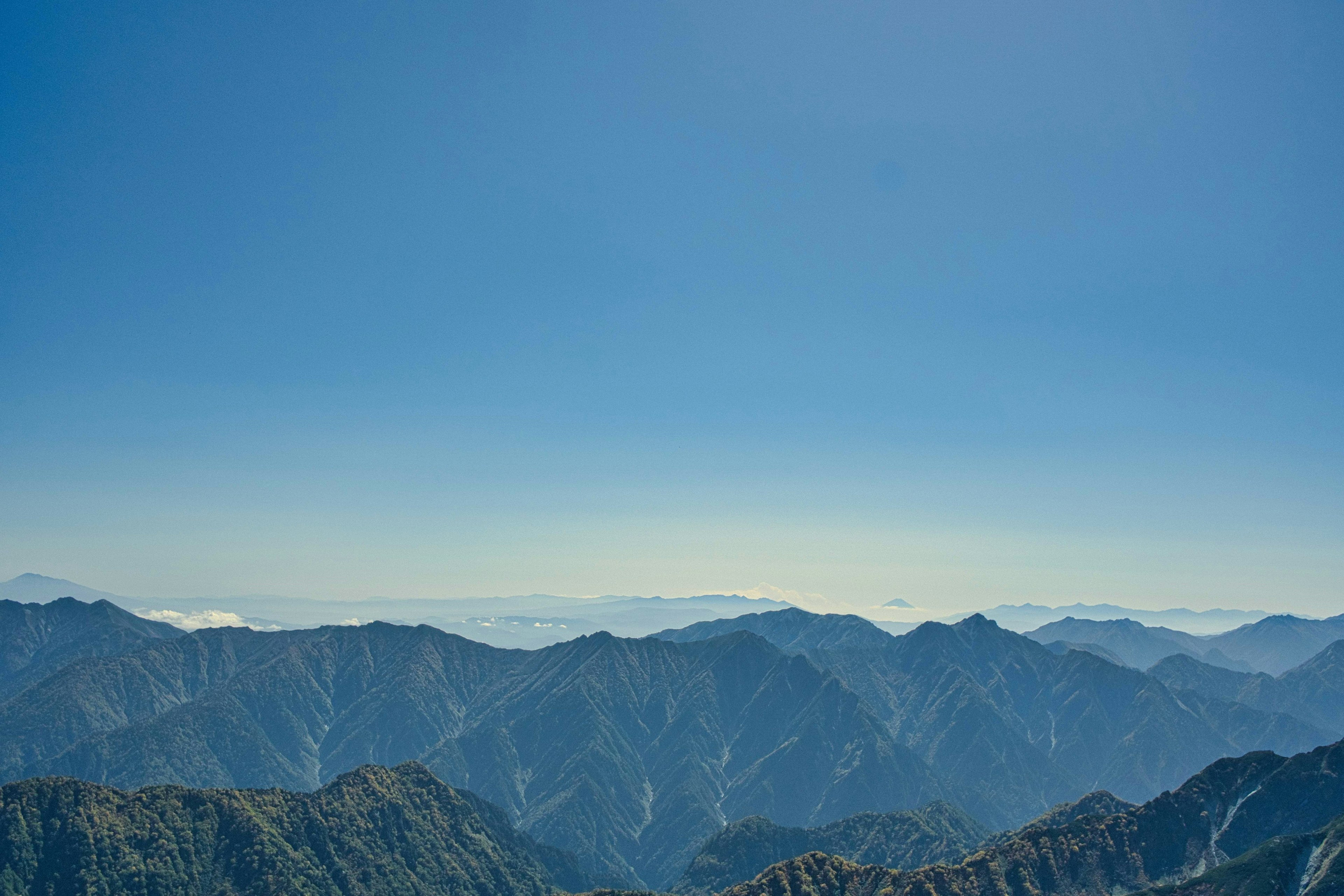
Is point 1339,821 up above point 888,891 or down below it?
above

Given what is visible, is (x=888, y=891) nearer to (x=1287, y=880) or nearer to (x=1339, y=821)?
(x=1287, y=880)

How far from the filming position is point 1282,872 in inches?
6900

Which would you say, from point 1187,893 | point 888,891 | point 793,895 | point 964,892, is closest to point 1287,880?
point 1187,893

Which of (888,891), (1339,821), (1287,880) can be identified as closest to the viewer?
(1287,880)

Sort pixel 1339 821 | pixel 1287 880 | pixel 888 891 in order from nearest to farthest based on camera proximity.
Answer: pixel 1287 880, pixel 1339 821, pixel 888 891

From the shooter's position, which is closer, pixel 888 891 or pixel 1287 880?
pixel 1287 880

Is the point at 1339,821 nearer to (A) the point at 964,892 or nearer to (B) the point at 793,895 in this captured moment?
(A) the point at 964,892

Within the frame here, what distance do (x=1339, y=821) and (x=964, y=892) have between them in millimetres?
82282

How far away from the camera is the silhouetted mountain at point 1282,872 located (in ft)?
554

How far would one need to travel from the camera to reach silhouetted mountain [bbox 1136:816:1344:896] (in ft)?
554

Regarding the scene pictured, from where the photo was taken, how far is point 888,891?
652 feet

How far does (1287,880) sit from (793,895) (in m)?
103

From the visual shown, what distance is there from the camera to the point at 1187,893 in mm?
179500

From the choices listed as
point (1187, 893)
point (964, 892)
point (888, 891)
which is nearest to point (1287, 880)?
point (1187, 893)
